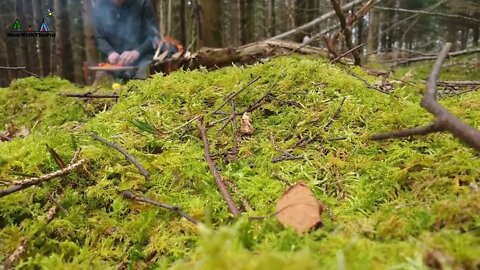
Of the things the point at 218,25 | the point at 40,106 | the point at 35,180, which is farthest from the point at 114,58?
the point at 35,180

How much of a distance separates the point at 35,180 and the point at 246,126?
108 centimetres

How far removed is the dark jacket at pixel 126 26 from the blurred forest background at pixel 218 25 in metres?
0.98

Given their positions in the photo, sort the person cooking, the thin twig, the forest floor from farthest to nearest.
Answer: the person cooking < the thin twig < the forest floor

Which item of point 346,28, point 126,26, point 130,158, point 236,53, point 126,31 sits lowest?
point 130,158

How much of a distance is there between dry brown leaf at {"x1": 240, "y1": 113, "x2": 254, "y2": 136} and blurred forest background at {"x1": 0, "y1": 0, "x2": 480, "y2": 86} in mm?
5925

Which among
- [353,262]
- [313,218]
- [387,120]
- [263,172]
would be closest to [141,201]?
[263,172]

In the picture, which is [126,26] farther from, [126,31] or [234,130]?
[234,130]

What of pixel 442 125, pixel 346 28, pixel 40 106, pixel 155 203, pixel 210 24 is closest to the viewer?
pixel 442 125

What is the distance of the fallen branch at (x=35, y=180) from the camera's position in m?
1.48

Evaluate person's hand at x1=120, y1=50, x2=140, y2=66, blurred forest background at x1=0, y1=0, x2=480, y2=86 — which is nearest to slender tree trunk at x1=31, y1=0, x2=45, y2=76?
blurred forest background at x1=0, y1=0, x2=480, y2=86

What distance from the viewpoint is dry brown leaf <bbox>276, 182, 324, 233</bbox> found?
4.02ft

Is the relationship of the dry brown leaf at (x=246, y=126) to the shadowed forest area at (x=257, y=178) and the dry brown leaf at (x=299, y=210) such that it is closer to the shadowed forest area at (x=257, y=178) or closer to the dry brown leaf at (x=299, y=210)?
the shadowed forest area at (x=257, y=178)

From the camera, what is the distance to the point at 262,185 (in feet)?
5.44

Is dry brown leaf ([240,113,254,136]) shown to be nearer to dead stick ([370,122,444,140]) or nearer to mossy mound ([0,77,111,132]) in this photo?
dead stick ([370,122,444,140])
